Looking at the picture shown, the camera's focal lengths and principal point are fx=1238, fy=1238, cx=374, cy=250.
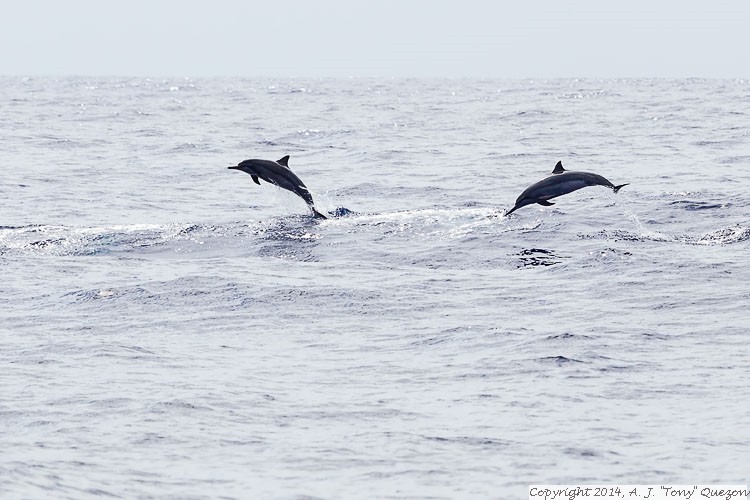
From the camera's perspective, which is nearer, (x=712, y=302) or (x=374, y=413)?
(x=374, y=413)

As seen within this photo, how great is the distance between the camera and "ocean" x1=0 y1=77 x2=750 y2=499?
28.8ft

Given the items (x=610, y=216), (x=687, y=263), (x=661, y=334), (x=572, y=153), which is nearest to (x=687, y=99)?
(x=572, y=153)

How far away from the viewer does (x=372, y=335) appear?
12.9 m

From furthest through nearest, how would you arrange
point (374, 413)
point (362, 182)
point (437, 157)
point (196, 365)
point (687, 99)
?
point (687, 99)
point (437, 157)
point (362, 182)
point (196, 365)
point (374, 413)

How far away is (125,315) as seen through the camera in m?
13.9

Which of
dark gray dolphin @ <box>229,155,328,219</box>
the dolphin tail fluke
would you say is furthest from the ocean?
dark gray dolphin @ <box>229,155,328,219</box>

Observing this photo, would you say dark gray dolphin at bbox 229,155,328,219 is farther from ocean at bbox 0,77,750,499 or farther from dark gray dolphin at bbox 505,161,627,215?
dark gray dolphin at bbox 505,161,627,215

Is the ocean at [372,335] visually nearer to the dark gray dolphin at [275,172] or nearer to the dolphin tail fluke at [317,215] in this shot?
the dolphin tail fluke at [317,215]

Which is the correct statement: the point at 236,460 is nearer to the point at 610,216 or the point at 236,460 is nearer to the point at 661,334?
the point at 661,334

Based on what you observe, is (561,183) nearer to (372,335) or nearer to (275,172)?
(275,172)

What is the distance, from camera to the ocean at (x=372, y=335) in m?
8.79

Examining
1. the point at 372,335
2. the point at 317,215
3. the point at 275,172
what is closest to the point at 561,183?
the point at 317,215

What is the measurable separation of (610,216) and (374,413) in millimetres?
11949

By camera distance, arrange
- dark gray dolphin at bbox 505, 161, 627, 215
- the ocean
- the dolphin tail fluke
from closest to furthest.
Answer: the ocean → dark gray dolphin at bbox 505, 161, 627, 215 → the dolphin tail fluke
